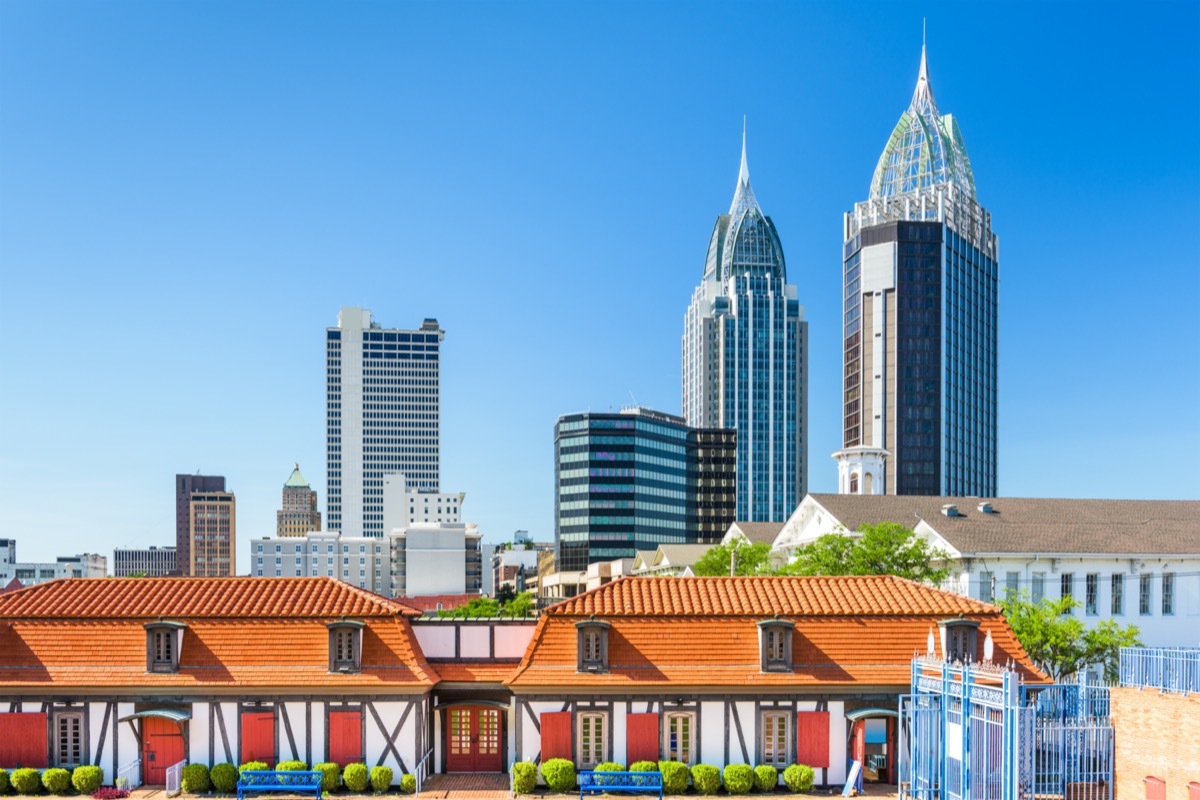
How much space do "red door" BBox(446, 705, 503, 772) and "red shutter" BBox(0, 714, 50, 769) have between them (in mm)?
12268

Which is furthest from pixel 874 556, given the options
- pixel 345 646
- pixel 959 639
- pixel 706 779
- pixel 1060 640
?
pixel 345 646

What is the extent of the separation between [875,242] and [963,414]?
31.4m

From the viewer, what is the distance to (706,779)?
34250 mm

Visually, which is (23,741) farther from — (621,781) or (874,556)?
(874,556)

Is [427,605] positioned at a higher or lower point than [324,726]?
lower

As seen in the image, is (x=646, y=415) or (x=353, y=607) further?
(x=646, y=415)

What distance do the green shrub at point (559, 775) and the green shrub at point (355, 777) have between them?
210 inches

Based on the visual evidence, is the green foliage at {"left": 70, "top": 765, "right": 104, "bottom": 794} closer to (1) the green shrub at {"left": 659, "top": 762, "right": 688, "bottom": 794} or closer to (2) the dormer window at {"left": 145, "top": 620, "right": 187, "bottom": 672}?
(2) the dormer window at {"left": 145, "top": 620, "right": 187, "bottom": 672}

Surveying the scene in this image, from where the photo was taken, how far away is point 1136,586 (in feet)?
209

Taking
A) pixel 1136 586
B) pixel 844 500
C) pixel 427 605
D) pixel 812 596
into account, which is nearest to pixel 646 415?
pixel 427 605

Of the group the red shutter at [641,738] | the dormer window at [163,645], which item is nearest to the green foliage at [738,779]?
the red shutter at [641,738]

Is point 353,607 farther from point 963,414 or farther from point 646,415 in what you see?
point 963,414

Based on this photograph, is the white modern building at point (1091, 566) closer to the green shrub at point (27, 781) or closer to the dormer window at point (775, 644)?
the dormer window at point (775, 644)

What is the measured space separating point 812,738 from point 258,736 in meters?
16.9
